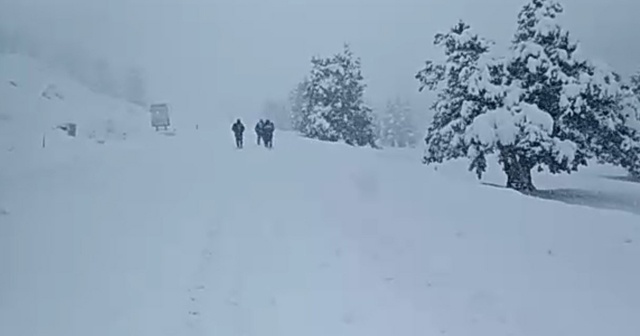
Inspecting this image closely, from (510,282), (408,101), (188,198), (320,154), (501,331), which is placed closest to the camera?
(501,331)

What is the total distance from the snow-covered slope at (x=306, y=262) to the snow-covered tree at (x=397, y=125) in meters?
47.5

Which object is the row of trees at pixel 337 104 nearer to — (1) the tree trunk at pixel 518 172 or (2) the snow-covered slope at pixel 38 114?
(2) the snow-covered slope at pixel 38 114

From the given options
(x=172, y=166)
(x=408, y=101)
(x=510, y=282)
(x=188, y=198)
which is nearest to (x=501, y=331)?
(x=510, y=282)

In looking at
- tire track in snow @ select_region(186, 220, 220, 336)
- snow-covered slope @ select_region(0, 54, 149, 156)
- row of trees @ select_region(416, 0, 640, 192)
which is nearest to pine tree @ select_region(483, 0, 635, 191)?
row of trees @ select_region(416, 0, 640, 192)

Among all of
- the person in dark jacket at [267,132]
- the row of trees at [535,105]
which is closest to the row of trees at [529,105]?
the row of trees at [535,105]

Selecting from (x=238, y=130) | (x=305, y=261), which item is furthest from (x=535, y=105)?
(x=305, y=261)

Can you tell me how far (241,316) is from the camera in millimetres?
5805

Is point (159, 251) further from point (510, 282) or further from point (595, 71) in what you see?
point (595, 71)

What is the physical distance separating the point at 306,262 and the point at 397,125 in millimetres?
53706

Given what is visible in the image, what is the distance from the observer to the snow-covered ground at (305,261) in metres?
5.82

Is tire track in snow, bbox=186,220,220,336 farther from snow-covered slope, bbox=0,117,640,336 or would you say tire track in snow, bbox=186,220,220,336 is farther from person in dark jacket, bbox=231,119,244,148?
person in dark jacket, bbox=231,119,244,148

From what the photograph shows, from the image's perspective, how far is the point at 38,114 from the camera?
23844 millimetres

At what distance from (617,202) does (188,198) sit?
40.9 feet

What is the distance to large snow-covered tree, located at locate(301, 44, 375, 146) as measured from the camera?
3497cm
